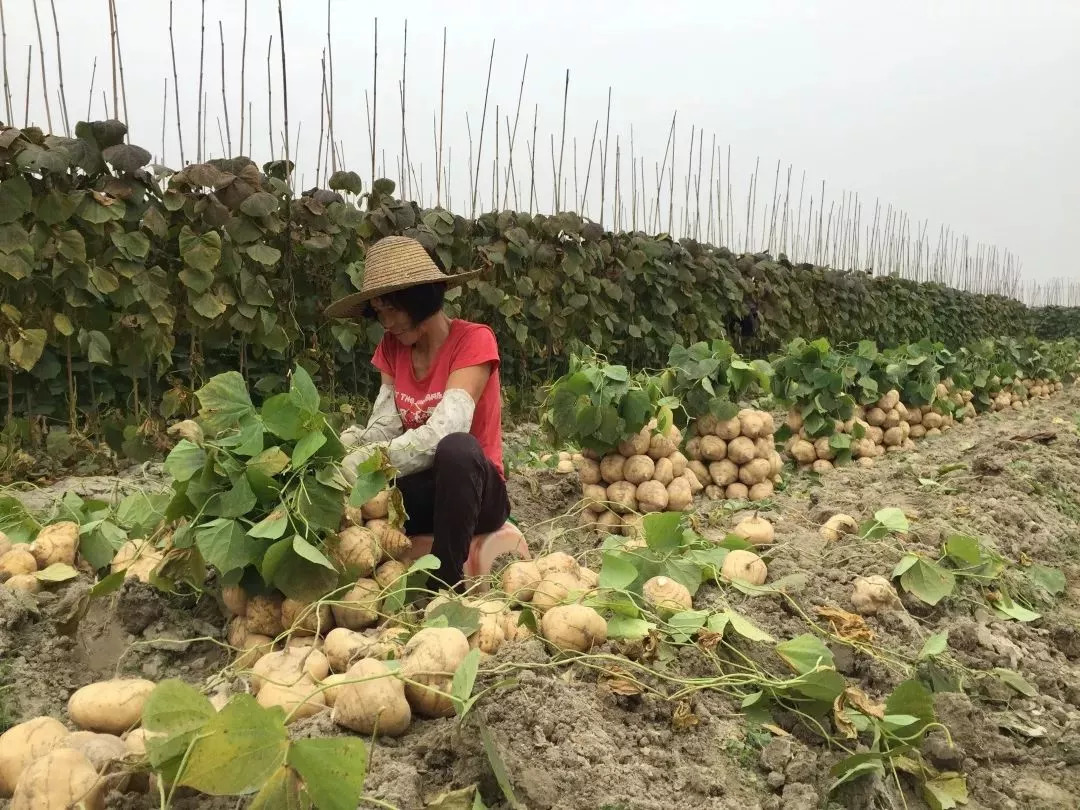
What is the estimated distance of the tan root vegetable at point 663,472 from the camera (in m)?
3.90

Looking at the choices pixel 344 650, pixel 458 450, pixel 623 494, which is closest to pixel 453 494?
pixel 458 450

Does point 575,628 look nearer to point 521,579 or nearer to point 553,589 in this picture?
point 553,589

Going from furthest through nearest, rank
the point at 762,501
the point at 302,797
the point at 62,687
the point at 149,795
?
the point at 762,501 → the point at 62,687 → the point at 149,795 → the point at 302,797

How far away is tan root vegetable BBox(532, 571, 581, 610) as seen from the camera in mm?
1869

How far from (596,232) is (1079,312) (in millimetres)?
31942

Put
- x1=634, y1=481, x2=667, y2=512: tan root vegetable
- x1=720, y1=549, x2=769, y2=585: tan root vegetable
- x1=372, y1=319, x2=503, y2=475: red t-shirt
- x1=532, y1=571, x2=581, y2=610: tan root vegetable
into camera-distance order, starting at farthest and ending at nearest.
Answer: x1=634, y1=481, x2=667, y2=512: tan root vegetable → x1=372, y1=319, x2=503, y2=475: red t-shirt → x1=720, y1=549, x2=769, y2=585: tan root vegetable → x1=532, y1=571, x2=581, y2=610: tan root vegetable

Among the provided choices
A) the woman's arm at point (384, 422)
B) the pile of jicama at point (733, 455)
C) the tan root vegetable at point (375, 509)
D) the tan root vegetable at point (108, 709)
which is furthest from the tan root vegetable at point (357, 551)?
the pile of jicama at point (733, 455)

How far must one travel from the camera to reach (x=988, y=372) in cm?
942

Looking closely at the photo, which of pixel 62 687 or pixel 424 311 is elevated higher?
pixel 424 311

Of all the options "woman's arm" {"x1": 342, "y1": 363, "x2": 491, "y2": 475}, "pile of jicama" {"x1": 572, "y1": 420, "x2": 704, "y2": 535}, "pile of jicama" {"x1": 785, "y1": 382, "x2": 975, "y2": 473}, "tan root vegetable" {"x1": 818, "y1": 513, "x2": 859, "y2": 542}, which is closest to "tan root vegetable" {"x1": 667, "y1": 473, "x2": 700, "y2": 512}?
"pile of jicama" {"x1": 572, "y1": 420, "x2": 704, "y2": 535}

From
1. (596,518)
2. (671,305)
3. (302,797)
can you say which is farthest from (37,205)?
(671,305)

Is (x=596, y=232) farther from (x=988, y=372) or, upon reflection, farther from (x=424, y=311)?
(x=424, y=311)

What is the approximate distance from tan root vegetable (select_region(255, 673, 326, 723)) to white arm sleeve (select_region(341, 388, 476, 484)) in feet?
3.25

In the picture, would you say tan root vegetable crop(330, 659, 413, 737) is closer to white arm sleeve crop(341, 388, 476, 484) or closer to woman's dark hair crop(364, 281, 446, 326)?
white arm sleeve crop(341, 388, 476, 484)
